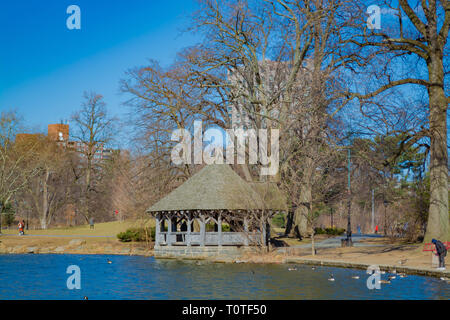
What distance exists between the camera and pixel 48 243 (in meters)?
43.0

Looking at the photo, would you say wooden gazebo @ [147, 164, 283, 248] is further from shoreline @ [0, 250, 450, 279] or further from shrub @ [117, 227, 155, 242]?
shrub @ [117, 227, 155, 242]

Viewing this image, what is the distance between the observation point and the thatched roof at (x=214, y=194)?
33.4m

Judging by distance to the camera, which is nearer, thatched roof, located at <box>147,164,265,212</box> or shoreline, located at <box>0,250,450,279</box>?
shoreline, located at <box>0,250,450,279</box>

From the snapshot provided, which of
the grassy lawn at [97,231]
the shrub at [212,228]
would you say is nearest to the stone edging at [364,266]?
the shrub at [212,228]

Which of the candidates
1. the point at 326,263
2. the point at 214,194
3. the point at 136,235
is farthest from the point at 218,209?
the point at 136,235

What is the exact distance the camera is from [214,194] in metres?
34.7

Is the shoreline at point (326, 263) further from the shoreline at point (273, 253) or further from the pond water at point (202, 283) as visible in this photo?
the pond water at point (202, 283)

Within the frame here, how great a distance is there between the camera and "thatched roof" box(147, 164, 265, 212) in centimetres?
3341

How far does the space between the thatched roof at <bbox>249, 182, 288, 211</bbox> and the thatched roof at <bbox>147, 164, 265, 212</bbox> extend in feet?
1.48

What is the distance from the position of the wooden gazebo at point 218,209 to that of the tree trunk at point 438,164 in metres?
9.49

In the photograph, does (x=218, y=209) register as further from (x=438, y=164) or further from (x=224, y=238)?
(x=438, y=164)

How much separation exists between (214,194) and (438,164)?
45.6 ft

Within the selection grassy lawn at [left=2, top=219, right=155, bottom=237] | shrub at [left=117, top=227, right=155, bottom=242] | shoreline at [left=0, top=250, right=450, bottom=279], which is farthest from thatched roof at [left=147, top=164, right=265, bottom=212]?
grassy lawn at [left=2, top=219, right=155, bottom=237]
